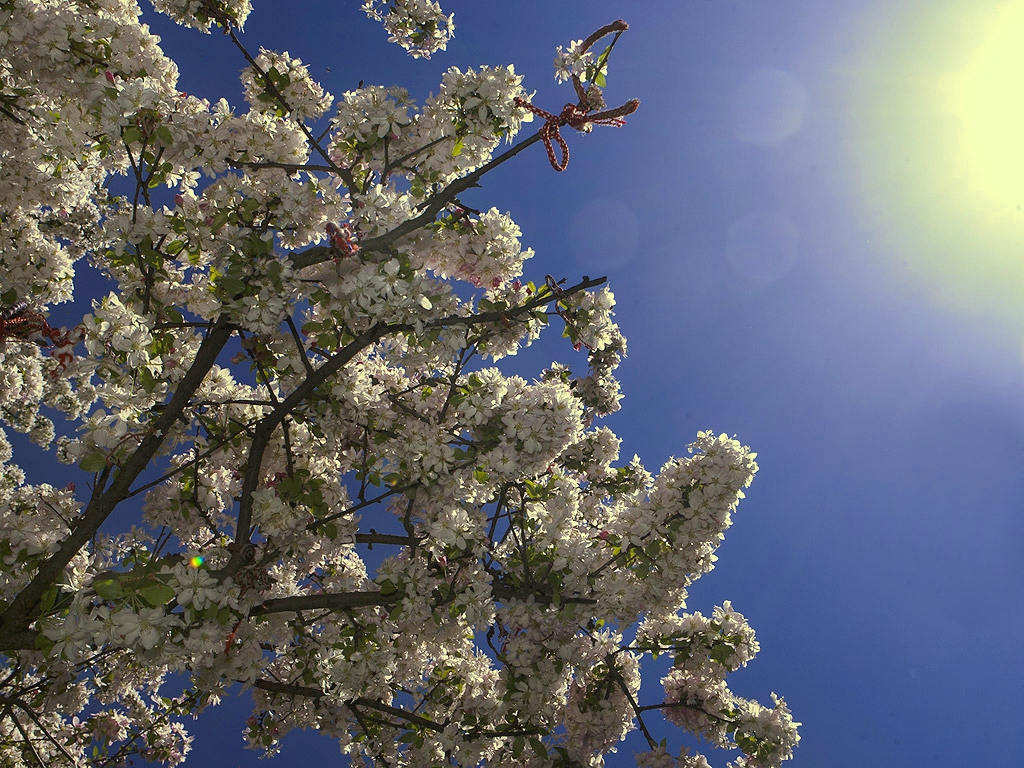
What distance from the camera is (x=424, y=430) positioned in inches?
138

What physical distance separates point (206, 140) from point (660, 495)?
339 cm

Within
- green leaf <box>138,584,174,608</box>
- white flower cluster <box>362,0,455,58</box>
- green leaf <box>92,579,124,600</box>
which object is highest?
white flower cluster <box>362,0,455,58</box>

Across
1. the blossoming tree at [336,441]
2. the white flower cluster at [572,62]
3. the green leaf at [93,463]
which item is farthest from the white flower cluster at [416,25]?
the green leaf at [93,463]

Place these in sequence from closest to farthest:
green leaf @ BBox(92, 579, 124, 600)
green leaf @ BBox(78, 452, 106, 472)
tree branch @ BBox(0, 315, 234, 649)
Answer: green leaf @ BBox(92, 579, 124, 600)
tree branch @ BBox(0, 315, 234, 649)
green leaf @ BBox(78, 452, 106, 472)

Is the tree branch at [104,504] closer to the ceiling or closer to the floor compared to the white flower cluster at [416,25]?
closer to the floor

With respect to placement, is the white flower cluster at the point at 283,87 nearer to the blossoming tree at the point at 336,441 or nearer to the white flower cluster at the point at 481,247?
the blossoming tree at the point at 336,441

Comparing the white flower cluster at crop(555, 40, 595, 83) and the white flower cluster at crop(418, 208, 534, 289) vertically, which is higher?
the white flower cluster at crop(555, 40, 595, 83)

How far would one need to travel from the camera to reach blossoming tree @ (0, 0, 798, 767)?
9.75 feet

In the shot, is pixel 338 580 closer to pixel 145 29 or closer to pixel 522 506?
pixel 522 506

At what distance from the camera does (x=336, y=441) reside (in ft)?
12.8

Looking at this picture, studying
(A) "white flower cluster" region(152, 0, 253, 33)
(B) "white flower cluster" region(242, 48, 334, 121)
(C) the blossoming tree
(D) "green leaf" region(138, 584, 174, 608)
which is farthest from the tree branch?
(A) "white flower cluster" region(152, 0, 253, 33)

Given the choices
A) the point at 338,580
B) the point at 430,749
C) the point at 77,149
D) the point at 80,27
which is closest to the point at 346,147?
the point at 80,27

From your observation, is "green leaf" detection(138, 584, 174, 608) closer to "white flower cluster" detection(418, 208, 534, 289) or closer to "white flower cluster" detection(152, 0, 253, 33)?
"white flower cluster" detection(418, 208, 534, 289)

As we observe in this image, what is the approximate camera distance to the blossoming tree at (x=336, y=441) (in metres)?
2.97
